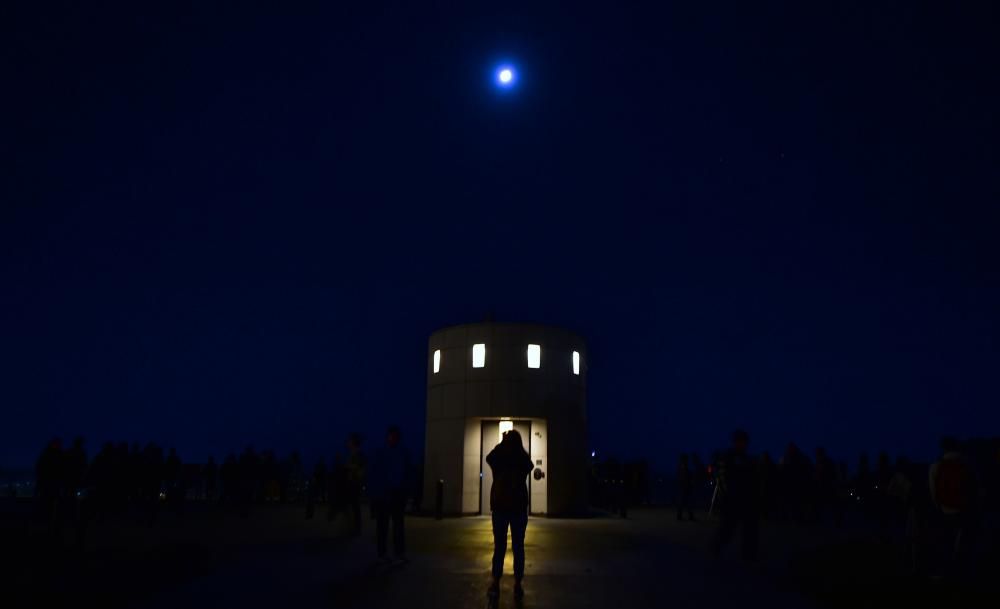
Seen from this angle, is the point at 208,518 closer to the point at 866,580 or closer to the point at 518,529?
the point at 518,529

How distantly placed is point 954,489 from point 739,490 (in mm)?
3247

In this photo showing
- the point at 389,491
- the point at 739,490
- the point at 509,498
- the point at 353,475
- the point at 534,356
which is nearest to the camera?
the point at 509,498

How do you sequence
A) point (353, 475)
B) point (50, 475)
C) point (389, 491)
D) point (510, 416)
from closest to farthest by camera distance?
1. point (389, 491)
2. point (353, 475)
3. point (50, 475)
4. point (510, 416)

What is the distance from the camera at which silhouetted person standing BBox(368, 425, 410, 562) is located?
1073 cm

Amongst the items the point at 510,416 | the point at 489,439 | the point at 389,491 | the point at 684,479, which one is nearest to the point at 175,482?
the point at 489,439

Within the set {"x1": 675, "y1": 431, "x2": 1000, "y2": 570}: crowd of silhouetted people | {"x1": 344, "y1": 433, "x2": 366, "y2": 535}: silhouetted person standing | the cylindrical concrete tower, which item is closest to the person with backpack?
{"x1": 675, "y1": 431, "x2": 1000, "y2": 570}: crowd of silhouetted people

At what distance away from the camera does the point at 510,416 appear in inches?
875

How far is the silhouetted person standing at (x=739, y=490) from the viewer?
11672 mm

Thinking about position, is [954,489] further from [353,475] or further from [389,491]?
[353,475]

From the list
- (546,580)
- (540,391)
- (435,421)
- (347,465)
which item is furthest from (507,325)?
(546,580)

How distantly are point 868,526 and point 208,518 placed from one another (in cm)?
1687

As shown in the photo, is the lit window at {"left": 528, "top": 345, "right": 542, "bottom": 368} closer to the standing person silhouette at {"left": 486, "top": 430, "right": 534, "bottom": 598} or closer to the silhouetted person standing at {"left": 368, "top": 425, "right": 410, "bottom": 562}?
the silhouetted person standing at {"left": 368, "top": 425, "right": 410, "bottom": 562}

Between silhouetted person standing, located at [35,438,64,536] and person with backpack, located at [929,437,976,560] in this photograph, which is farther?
silhouetted person standing, located at [35,438,64,536]

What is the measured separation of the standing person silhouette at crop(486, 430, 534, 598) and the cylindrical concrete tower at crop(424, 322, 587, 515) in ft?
46.9
